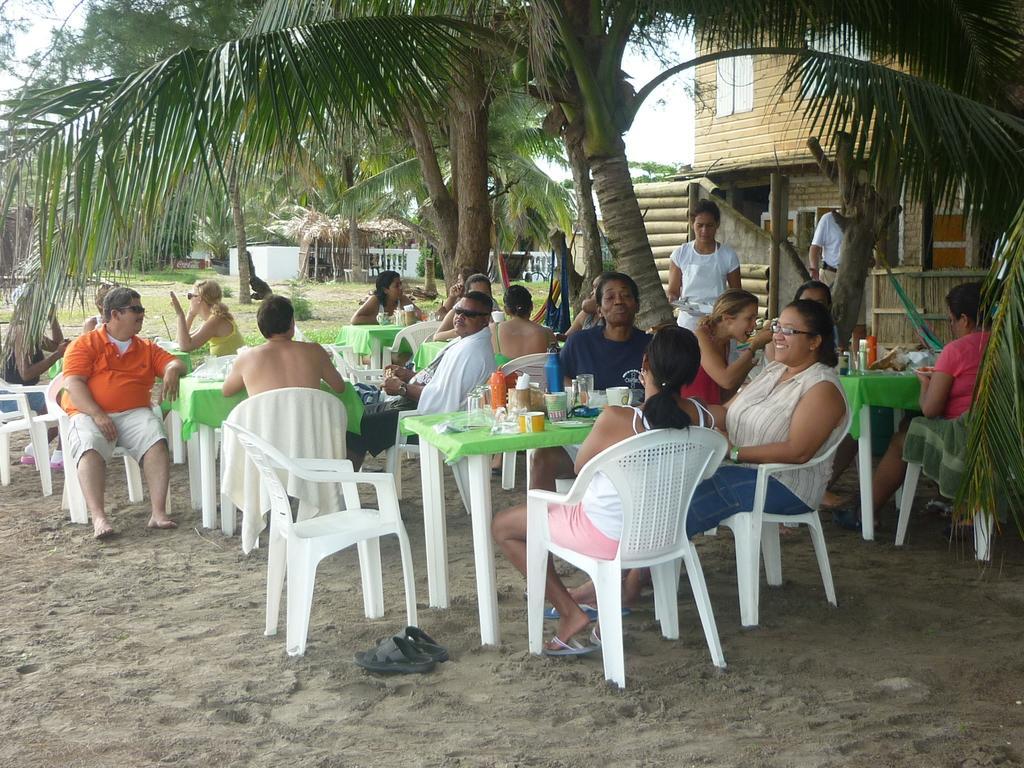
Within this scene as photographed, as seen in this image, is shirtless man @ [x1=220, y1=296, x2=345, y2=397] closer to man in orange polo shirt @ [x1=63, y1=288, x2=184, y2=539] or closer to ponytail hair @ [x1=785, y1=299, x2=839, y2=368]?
man in orange polo shirt @ [x1=63, y1=288, x2=184, y2=539]

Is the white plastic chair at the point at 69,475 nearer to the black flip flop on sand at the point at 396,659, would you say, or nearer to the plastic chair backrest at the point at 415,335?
the black flip flop on sand at the point at 396,659

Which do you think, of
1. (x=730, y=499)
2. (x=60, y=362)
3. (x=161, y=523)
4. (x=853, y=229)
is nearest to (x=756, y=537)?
(x=730, y=499)

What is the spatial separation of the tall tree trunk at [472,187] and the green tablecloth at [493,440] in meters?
7.76

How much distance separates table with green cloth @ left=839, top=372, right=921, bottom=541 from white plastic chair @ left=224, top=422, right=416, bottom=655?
275 centimetres

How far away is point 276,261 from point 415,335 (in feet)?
121

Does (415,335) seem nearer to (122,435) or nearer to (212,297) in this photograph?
(212,297)

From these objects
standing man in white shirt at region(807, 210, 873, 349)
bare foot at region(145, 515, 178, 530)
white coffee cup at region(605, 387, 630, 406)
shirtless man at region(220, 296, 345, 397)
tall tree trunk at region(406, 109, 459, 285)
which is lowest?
bare foot at region(145, 515, 178, 530)

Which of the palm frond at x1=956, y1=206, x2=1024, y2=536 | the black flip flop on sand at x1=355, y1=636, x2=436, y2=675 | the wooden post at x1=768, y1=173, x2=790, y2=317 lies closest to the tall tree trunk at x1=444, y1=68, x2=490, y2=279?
the wooden post at x1=768, y1=173, x2=790, y2=317

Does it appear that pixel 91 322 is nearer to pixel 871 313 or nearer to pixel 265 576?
pixel 265 576

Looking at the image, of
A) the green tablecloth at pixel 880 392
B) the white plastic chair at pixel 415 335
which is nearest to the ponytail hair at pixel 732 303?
the green tablecloth at pixel 880 392

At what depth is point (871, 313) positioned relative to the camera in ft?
43.8

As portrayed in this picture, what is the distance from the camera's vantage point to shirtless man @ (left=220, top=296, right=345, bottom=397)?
5.46m

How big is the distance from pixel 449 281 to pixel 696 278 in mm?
5096

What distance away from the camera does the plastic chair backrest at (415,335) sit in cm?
997
